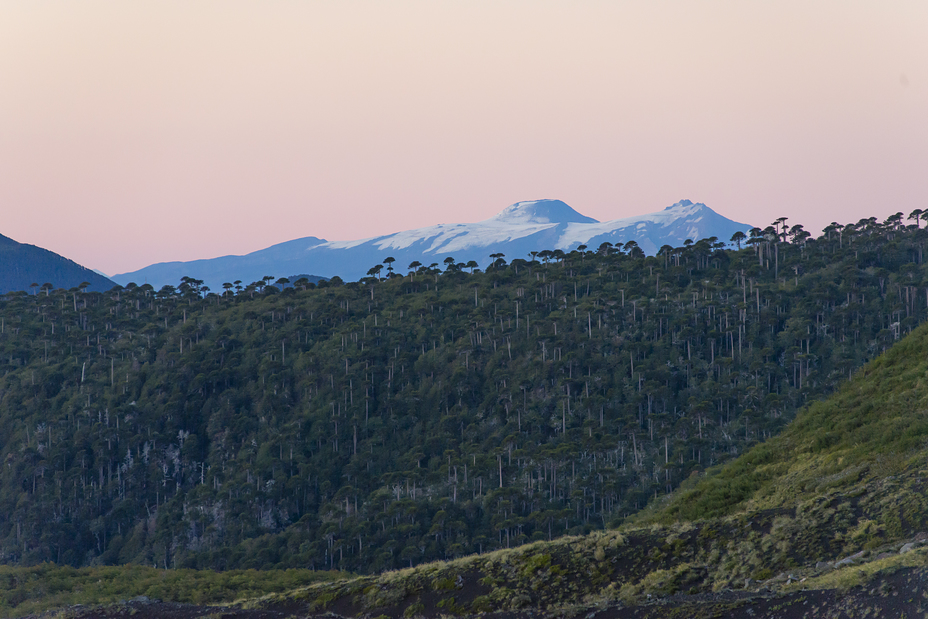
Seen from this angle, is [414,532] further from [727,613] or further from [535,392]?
[727,613]

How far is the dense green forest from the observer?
86.1 meters

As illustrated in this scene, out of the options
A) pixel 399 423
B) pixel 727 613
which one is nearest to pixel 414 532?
pixel 399 423

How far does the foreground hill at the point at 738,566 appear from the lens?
1507cm

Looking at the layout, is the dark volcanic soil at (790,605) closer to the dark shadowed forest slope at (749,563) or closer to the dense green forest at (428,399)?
the dark shadowed forest slope at (749,563)

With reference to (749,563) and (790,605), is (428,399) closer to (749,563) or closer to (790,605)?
(749,563)

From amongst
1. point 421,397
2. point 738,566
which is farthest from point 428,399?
point 738,566

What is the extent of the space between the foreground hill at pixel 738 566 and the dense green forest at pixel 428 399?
53.8m

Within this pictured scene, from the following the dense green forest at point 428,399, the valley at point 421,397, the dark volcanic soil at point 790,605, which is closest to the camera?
the dark volcanic soil at point 790,605

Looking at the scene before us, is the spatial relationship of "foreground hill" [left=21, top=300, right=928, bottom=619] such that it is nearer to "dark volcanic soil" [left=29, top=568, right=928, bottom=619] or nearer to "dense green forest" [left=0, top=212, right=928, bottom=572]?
"dark volcanic soil" [left=29, top=568, right=928, bottom=619]

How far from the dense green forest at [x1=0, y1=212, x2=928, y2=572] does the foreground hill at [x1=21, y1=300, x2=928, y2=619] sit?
177 ft

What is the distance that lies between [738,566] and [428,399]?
9348 cm

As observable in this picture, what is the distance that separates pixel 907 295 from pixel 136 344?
5086 inches

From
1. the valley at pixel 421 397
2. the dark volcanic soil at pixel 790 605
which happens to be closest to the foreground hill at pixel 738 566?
the dark volcanic soil at pixel 790 605

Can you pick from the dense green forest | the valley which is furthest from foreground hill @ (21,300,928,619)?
the dense green forest
